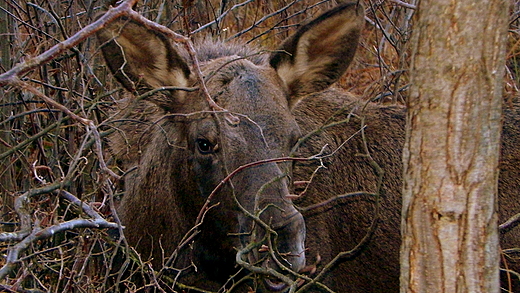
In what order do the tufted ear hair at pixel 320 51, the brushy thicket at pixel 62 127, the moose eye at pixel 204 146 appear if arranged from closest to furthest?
the moose eye at pixel 204 146
the brushy thicket at pixel 62 127
the tufted ear hair at pixel 320 51

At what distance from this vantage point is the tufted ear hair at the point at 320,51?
4.84m

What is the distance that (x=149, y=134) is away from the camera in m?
5.20

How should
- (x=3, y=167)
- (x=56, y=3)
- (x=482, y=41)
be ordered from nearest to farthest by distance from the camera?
(x=482, y=41), (x=3, y=167), (x=56, y=3)

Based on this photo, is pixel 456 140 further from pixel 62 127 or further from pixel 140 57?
pixel 62 127

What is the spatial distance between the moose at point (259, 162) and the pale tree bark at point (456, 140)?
1.13 meters

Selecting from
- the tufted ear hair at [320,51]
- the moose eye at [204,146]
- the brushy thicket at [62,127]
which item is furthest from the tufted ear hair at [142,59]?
the tufted ear hair at [320,51]

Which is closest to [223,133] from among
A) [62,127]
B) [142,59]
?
[142,59]

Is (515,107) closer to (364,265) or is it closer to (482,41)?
(364,265)

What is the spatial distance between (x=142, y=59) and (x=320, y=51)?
132 centimetres

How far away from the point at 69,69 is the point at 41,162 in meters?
0.90

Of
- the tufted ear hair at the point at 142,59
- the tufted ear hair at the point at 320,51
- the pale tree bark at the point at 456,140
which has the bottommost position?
the pale tree bark at the point at 456,140

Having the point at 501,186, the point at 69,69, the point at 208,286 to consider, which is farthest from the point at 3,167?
the point at 501,186

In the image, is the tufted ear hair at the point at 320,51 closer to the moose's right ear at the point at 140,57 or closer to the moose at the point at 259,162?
the moose at the point at 259,162

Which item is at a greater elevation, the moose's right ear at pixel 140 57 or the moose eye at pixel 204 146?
the moose's right ear at pixel 140 57
